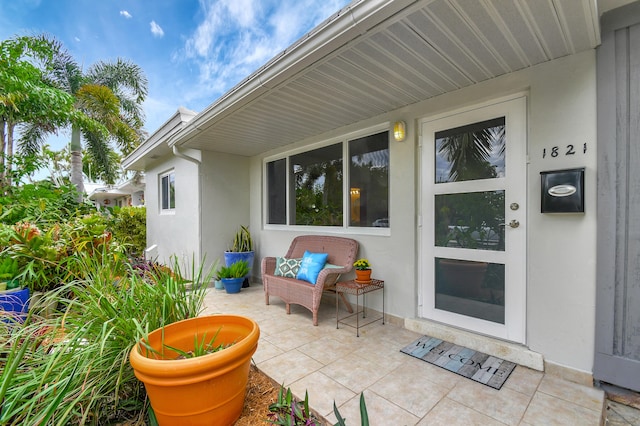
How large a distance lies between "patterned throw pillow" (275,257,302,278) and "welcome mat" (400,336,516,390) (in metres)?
1.71

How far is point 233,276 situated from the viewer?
15.4 feet

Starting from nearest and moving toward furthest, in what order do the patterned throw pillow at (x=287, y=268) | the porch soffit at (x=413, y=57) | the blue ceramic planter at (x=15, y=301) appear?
the porch soffit at (x=413, y=57), the blue ceramic planter at (x=15, y=301), the patterned throw pillow at (x=287, y=268)

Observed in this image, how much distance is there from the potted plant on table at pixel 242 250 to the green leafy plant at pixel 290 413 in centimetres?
330

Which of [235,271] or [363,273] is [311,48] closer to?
[363,273]

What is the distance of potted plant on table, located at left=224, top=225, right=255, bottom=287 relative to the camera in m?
5.04

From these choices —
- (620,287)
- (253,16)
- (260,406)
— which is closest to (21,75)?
(253,16)

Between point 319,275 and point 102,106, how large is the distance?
807 centimetres

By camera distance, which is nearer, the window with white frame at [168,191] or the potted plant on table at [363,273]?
the potted plant on table at [363,273]

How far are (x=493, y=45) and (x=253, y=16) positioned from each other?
6.93m

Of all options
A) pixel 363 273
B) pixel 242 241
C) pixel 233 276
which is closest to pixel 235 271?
pixel 233 276

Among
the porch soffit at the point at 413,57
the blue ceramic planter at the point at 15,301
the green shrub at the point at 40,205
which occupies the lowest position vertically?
the blue ceramic planter at the point at 15,301

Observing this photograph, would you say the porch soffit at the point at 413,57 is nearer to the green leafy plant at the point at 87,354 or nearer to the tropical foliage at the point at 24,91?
the green leafy plant at the point at 87,354

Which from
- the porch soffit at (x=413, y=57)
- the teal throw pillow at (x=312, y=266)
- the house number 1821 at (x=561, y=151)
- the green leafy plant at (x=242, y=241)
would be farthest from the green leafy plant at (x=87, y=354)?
the green leafy plant at (x=242, y=241)

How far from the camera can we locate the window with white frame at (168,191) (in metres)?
6.39
